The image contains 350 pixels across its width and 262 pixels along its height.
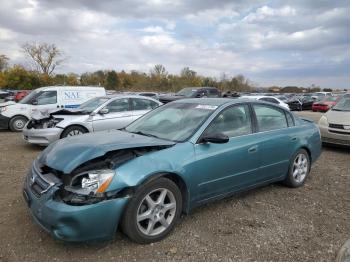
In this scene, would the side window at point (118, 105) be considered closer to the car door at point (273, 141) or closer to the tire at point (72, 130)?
the tire at point (72, 130)

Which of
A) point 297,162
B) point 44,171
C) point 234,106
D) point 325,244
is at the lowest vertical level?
point 325,244

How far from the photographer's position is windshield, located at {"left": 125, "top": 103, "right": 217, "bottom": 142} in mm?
4230

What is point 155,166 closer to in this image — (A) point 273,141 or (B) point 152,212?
(B) point 152,212

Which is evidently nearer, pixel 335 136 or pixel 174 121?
pixel 174 121

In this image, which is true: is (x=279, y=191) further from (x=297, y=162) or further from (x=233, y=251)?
(x=233, y=251)

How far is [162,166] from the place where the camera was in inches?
141

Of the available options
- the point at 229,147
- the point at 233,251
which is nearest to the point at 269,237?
the point at 233,251

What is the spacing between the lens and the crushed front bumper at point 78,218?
10.2ft

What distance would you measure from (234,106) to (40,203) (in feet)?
9.09

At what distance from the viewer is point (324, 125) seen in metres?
8.95

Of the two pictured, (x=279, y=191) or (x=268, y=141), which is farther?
(x=279, y=191)

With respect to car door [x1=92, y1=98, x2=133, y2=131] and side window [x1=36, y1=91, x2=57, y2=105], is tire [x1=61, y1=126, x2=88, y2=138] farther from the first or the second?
side window [x1=36, y1=91, x2=57, y2=105]

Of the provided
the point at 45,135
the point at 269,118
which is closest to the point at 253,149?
the point at 269,118

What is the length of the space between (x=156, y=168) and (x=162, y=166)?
0.27 feet
